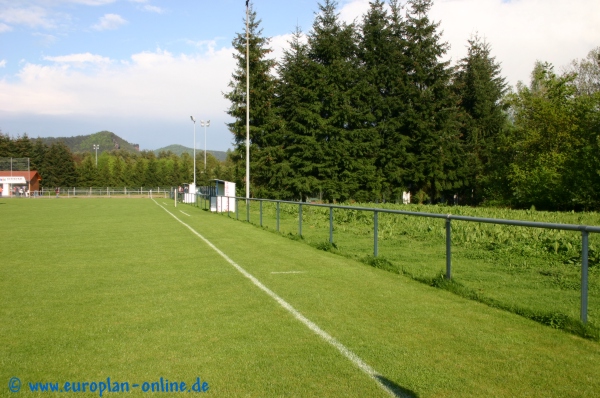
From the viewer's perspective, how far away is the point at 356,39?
174ft

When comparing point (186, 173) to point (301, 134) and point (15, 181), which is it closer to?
point (15, 181)

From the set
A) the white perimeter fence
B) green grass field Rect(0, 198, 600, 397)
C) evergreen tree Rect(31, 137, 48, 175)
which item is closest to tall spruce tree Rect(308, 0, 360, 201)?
green grass field Rect(0, 198, 600, 397)

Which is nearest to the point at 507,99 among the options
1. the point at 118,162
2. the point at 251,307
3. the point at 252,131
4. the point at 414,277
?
the point at 252,131

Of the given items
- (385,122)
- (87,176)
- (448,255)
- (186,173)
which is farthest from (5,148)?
(448,255)

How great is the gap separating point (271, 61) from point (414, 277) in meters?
49.9

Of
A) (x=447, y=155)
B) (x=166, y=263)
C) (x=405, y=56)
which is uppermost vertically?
(x=405, y=56)

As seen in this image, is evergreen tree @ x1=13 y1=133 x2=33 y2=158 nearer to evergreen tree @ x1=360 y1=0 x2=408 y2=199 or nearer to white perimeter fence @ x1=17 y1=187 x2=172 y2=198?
white perimeter fence @ x1=17 y1=187 x2=172 y2=198

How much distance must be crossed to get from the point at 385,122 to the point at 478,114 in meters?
12.4

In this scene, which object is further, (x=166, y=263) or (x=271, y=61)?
(x=271, y=61)

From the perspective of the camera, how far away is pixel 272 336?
5414 millimetres

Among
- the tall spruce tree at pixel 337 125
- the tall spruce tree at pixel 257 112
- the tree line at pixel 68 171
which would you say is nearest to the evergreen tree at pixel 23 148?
the tree line at pixel 68 171

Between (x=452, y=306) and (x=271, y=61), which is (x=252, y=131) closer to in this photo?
(x=271, y=61)

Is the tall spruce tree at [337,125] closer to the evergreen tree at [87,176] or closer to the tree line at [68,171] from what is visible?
the tree line at [68,171]

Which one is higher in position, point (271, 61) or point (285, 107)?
point (271, 61)
